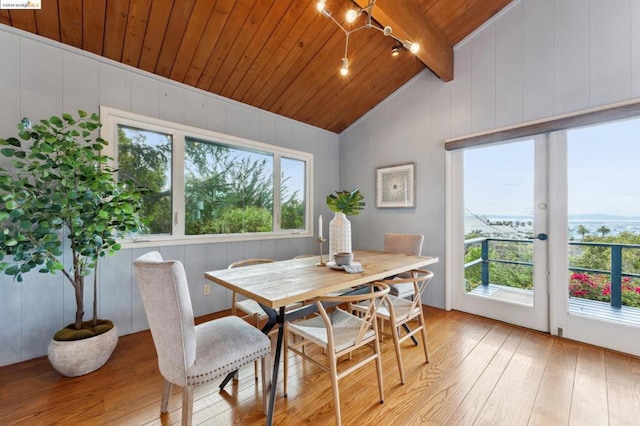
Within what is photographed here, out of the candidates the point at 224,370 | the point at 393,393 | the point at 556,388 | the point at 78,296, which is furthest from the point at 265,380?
the point at 556,388

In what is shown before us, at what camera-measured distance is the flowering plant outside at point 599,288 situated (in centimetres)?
225

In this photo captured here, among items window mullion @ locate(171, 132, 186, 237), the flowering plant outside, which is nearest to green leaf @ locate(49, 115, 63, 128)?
window mullion @ locate(171, 132, 186, 237)

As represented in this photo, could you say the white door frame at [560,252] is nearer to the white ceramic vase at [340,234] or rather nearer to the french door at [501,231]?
the french door at [501,231]

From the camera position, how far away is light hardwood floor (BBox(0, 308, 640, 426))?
154 centimetres

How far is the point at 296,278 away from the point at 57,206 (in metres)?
1.64

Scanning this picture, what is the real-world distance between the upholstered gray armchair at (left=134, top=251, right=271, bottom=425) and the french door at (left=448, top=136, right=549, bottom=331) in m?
2.65

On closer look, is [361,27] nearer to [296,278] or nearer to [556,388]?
[296,278]

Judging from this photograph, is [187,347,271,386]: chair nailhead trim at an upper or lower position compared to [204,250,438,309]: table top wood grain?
lower

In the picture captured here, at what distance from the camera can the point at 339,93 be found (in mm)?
3498

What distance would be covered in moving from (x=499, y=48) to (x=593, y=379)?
3026 mm

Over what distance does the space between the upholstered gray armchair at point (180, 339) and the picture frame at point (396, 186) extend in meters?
2.73

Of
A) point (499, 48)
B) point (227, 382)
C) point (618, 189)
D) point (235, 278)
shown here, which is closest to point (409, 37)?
point (499, 48)

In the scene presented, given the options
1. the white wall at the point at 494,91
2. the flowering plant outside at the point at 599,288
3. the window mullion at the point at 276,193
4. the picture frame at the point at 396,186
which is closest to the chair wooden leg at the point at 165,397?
the window mullion at the point at 276,193

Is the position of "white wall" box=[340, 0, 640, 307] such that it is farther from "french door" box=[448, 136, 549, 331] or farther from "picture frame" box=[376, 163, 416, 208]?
"french door" box=[448, 136, 549, 331]
